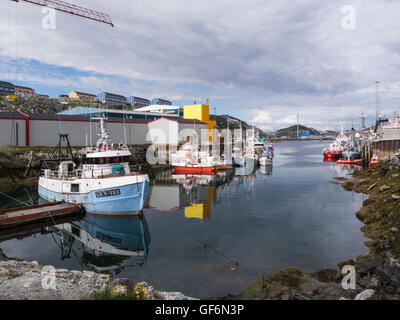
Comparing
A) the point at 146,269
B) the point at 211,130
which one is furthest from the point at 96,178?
the point at 211,130

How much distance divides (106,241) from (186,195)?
16.4m

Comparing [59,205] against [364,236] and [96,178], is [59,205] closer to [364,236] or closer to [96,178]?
[96,178]

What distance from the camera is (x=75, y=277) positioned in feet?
37.3

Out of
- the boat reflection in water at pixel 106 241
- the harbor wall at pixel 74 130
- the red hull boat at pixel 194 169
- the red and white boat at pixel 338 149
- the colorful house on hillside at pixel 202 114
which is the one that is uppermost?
the colorful house on hillside at pixel 202 114

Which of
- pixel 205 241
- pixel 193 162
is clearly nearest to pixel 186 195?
pixel 205 241

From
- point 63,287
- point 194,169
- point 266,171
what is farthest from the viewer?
point 266,171

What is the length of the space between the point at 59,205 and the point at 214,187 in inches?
827

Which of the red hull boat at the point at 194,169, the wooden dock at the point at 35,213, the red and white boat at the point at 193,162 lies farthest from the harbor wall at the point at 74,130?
the red hull boat at the point at 194,169

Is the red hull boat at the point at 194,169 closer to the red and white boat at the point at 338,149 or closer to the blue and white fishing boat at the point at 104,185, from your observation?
the blue and white fishing boat at the point at 104,185

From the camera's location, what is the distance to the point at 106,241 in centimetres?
1881

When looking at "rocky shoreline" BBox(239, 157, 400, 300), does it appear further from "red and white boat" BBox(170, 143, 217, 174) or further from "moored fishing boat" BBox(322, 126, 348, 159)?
"moored fishing boat" BBox(322, 126, 348, 159)

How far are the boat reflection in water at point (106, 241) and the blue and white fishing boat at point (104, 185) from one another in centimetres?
109

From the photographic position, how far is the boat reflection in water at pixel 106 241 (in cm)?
1539

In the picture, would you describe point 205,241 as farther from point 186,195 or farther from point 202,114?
point 202,114
